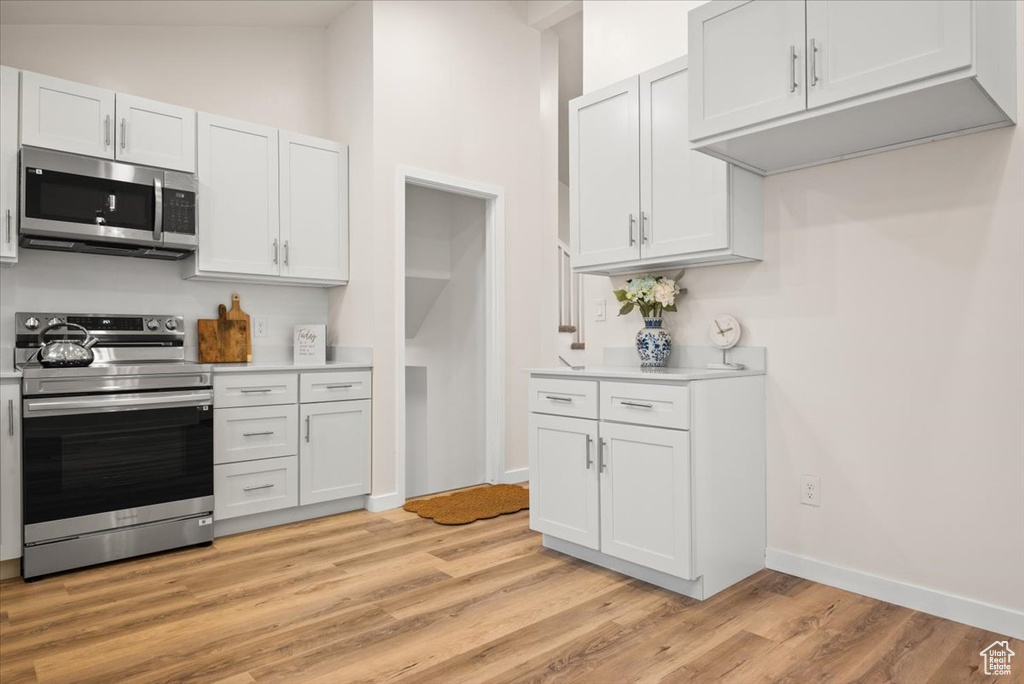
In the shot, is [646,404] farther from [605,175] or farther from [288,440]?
[288,440]

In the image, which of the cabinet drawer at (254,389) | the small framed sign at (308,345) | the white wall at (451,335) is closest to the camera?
the cabinet drawer at (254,389)

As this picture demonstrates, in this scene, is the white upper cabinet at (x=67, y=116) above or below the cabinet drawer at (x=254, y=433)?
above

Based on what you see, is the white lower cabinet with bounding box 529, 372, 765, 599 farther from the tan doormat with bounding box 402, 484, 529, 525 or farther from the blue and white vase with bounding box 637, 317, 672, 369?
the tan doormat with bounding box 402, 484, 529, 525

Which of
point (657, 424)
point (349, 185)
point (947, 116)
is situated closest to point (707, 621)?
point (657, 424)

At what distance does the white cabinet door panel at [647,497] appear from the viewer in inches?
92.3

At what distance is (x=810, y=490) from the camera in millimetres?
2588

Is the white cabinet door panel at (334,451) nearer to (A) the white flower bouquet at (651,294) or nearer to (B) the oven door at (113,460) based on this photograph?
(B) the oven door at (113,460)

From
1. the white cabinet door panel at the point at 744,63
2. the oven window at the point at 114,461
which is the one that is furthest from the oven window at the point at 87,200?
the white cabinet door panel at the point at 744,63

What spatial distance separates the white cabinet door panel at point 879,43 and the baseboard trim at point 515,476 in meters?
3.13

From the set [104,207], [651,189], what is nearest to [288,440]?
[104,207]

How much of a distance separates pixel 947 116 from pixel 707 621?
190 centimetres

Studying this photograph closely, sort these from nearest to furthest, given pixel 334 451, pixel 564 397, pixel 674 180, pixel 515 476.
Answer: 1. pixel 674 180
2. pixel 564 397
3. pixel 334 451
4. pixel 515 476

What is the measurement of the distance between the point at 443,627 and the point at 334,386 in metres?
1.82

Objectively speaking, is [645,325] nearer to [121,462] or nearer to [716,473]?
[716,473]
